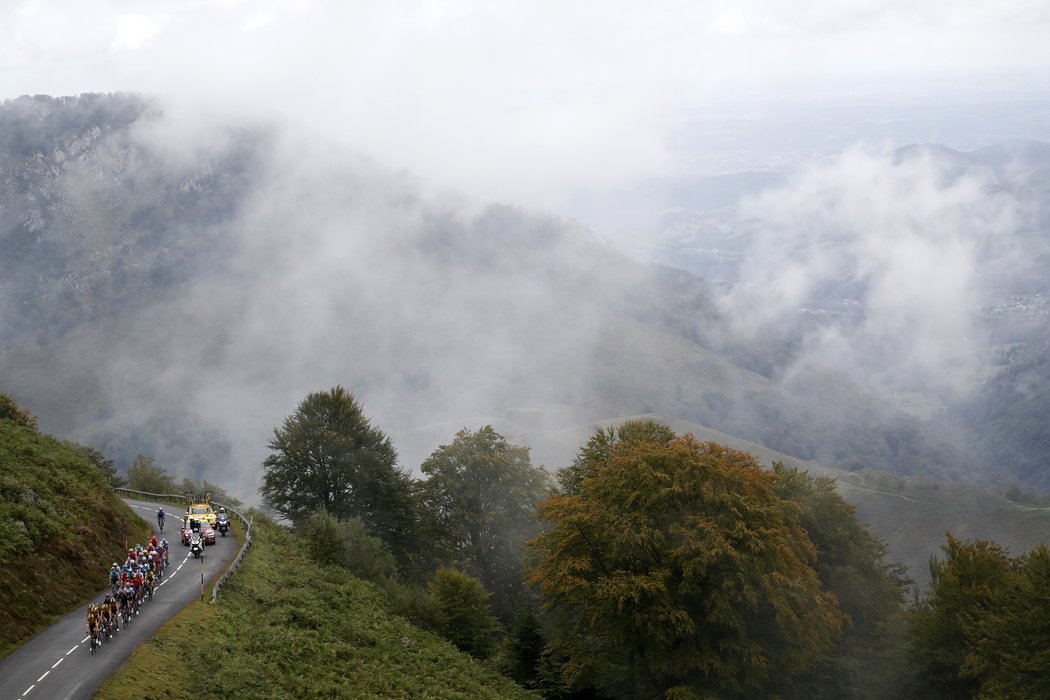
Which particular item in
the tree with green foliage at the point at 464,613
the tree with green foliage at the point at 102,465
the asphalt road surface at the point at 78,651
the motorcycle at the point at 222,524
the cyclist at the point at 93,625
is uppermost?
the tree with green foliage at the point at 102,465

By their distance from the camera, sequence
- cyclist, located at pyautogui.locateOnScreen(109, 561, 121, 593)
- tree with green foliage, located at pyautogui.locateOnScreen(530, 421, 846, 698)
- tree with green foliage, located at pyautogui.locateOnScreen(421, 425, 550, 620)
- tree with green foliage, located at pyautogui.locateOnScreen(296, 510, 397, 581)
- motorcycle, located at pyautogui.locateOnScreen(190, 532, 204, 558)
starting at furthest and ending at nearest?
tree with green foliage, located at pyautogui.locateOnScreen(421, 425, 550, 620), tree with green foliage, located at pyautogui.locateOnScreen(296, 510, 397, 581), motorcycle, located at pyautogui.locateOnScreen(190, 532, 204, 558), tree with green foliage, located at pyautogui.locateOnScreen(530, 421, 846, 698), cyclist, located at pyautogui.locateOnScreen(109, 561, 121, 593)

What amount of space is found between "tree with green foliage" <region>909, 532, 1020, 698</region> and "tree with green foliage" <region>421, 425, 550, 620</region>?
27.4 meters

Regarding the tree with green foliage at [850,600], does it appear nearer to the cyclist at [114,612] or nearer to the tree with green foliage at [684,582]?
the tree with green foliage at [684,582]

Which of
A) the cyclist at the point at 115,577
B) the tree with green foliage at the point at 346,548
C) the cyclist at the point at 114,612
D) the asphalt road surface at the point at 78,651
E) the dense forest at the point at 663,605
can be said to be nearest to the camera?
the asphalt road surface at the point at 78,651

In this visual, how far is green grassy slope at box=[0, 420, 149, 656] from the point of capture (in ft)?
90.9

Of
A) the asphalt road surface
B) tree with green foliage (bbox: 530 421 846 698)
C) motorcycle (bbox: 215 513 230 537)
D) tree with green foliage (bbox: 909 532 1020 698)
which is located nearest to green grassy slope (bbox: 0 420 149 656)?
the asphalt road surface

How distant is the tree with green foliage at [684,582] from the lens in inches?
1345

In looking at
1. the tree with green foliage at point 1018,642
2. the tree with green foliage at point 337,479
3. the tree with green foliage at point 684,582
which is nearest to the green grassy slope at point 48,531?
the tree with green foliage at point 337,479

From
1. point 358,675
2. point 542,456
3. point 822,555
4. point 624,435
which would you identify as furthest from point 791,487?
point 542,456

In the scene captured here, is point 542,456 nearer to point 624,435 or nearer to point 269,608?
point 624,435

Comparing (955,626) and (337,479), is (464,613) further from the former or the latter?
(955,626)

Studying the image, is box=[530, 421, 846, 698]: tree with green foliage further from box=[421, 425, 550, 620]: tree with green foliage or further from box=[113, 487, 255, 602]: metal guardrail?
box=[421, 425, 550, 620]: tree with green foliage

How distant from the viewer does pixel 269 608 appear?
31.8m

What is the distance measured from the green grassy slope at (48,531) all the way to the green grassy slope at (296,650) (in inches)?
183
